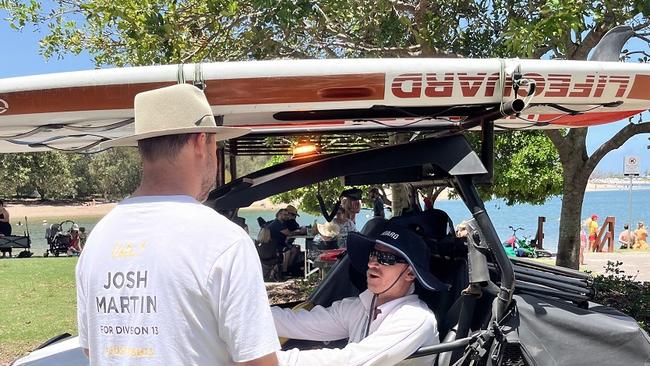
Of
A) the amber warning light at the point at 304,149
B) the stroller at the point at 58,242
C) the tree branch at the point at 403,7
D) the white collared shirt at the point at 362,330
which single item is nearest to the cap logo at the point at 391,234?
the white collared shirt at the point at 362,330

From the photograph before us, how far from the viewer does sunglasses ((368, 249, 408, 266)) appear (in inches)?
124

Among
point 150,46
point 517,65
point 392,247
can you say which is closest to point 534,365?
point 392,247

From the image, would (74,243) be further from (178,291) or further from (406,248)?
(178,291)

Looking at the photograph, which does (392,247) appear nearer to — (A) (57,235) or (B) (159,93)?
(B) (159,93)

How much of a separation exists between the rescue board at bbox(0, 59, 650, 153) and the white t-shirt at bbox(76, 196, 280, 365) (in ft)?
4.00

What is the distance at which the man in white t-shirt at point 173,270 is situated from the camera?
158 cm

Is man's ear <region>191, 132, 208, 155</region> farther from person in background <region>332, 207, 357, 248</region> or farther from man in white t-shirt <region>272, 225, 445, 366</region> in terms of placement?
person in background <region>332, 207, 357, 248</region>

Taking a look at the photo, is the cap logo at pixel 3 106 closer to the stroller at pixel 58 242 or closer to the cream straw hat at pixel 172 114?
the cream straw hat at pixel 172 114

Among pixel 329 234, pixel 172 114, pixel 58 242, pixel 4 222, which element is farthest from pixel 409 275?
pixel 58 242

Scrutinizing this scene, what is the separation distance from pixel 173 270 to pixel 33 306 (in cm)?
884

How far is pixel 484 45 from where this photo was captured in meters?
8.57

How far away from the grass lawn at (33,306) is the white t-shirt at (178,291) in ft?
18.7

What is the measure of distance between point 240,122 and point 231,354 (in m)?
2.38

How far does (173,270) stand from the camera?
1.60 meters
